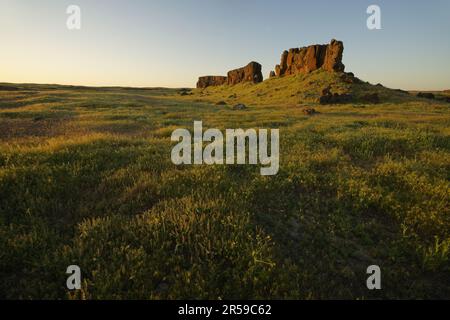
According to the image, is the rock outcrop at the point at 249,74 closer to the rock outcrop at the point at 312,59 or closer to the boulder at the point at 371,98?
the rock outcrop at the point at 312,59

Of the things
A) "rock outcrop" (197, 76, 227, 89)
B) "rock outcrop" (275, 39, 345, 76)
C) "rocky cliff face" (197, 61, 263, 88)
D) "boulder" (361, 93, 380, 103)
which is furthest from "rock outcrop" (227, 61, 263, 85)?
"boulder" (361, 93, 380, 103)

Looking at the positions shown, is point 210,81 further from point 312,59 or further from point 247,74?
point 312,59

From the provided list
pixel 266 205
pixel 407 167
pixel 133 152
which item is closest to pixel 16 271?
pixel 266 205

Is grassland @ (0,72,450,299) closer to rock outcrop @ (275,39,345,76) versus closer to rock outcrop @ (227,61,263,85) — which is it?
rock outcrop @ (275,39,345,76)

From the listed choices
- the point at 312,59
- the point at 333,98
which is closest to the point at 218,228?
the point at 333,98

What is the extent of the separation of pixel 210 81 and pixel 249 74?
52.5 meters

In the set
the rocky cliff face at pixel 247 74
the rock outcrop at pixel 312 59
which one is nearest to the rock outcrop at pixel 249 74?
the rocky cliff face at pixel 247 74

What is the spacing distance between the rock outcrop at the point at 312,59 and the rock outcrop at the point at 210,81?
216 ft

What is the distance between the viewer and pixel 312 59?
3243 inches

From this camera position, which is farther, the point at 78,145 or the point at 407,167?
the point at 78,145

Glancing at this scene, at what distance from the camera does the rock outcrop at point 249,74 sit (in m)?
116

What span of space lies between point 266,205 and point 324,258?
1.82 meters
